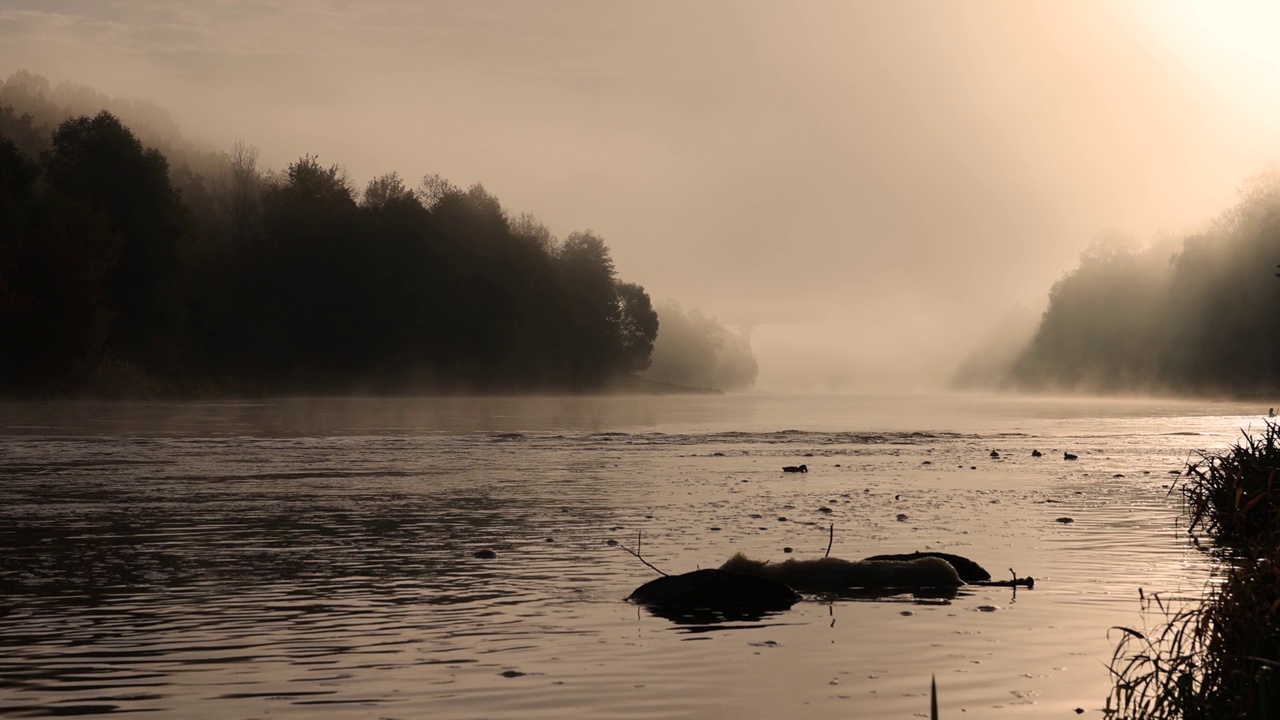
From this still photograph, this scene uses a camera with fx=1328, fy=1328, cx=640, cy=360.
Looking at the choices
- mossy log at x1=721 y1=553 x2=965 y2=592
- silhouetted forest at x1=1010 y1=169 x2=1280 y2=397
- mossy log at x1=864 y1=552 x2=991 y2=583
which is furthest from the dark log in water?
silhouetted forest at x1=1010 y1=169 x2=1280 y2=397

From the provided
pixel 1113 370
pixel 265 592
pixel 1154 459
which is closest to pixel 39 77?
pixel 1113 370

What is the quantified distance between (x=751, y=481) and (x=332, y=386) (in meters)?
99.5

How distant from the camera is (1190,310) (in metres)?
148

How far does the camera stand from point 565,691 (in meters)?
11.5

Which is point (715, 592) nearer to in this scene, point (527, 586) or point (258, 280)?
point (527, 586)

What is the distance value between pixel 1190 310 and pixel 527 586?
478 feet

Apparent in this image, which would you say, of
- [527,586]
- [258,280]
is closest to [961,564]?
[527,586]

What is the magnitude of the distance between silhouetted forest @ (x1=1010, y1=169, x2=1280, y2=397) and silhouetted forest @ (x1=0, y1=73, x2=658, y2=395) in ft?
215

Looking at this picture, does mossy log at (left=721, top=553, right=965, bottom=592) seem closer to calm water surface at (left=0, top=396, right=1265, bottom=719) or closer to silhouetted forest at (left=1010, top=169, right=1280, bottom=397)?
calm water surface at (left=0, top=396, right=1265, bottom=719)

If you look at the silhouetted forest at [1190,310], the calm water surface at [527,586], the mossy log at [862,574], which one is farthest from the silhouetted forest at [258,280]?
the mossy log at [862,574]

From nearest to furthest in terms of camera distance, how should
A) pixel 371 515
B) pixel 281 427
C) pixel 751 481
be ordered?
pixel 371 515 < pixel 751 481 < pixel 281 427

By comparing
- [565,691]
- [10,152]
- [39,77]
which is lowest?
[565,691]

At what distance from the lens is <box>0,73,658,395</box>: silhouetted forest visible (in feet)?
299

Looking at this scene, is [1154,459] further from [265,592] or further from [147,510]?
[265,592]
